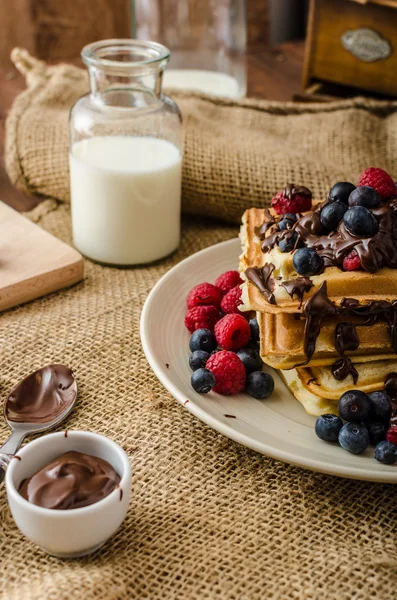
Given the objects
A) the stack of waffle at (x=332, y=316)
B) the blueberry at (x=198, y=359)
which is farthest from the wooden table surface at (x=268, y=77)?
the stack of waffle at (x=332, y=316)

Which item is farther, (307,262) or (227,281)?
(227,281)

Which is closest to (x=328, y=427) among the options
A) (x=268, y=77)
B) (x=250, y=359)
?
(x=250, y=359)

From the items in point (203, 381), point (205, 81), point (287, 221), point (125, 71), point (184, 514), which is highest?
point (125, 71)

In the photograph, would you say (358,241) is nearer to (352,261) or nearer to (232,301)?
(352,261)

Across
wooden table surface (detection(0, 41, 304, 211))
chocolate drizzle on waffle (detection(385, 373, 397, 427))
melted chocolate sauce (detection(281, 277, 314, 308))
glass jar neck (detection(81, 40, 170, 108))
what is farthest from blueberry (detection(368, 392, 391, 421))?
wooden table surface (detection(0, 41, 304, 211))

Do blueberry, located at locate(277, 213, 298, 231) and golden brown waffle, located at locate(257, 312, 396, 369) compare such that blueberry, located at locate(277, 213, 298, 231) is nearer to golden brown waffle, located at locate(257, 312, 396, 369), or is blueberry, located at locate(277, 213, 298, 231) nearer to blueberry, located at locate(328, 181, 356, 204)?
blueberry, located at locate(328, 181, 356, 204)

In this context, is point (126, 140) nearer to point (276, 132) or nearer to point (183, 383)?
point (276, 132)
